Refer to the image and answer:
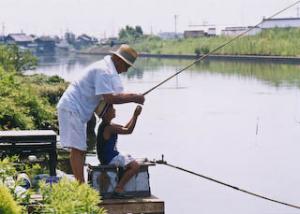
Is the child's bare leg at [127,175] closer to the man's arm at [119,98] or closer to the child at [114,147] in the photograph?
the child at [114,147]

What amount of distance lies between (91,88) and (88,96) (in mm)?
59

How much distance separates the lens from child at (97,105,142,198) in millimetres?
5246

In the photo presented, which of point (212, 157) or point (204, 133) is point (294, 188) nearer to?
point (212, 157)

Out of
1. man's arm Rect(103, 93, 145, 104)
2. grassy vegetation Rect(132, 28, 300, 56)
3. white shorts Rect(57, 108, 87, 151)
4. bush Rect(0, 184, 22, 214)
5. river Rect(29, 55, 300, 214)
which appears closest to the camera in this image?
bush Rect(0, 184, 22, 214)

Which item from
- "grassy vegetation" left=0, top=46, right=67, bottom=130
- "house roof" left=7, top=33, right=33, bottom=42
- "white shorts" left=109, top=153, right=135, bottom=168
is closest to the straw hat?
"white shorts" left=109, top=153, right=135, bottom=168

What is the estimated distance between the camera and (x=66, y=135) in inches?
202

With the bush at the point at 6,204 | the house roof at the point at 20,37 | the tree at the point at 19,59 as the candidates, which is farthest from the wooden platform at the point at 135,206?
the house roof at the point at 20,37

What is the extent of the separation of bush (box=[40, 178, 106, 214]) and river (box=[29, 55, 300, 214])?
23.7 feet

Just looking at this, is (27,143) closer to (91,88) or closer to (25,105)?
(91,88)

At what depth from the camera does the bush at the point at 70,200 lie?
3.23 m

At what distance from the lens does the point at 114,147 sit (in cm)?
534

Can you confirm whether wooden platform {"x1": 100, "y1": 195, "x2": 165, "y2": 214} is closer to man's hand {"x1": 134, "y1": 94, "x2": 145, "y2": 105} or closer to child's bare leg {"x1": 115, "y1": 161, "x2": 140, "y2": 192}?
child's bare leg {"x1": 115, "y1": 161, "x2": 140, "y2": 192}

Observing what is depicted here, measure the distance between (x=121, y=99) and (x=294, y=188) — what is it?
7885mm

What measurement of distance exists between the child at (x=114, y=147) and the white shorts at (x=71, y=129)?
19cm
